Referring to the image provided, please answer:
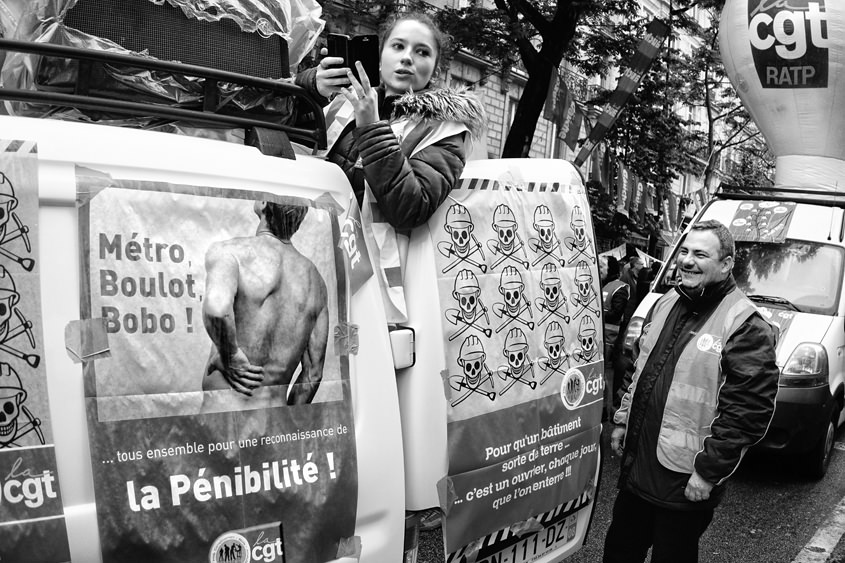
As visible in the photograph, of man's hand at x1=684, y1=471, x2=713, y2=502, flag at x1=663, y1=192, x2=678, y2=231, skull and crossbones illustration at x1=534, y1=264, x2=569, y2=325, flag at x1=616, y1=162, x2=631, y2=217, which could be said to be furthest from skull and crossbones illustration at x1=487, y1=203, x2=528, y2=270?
flag at x1=663, y1=192, x2=678, y2=231

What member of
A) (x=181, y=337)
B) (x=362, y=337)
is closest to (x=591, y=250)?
(x=362, y=337)

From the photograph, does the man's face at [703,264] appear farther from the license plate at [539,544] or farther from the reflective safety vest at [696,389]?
the license plate at [539,544]

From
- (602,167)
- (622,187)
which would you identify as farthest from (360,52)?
(622,187)

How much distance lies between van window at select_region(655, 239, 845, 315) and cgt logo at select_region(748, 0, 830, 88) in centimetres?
456

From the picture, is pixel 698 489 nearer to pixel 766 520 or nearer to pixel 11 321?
pixel 11 321

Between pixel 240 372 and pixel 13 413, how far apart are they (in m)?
0.45

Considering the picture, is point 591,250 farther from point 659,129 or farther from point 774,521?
point 659,129

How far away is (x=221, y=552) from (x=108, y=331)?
52cm

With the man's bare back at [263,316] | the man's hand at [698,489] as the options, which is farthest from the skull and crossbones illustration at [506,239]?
the man's hand at [698,489]

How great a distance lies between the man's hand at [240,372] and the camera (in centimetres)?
177

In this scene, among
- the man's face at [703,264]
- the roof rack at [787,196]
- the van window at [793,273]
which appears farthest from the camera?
the roof rack at [787,196]

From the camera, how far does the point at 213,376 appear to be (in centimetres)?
176

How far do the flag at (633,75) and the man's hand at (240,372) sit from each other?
10799 mm

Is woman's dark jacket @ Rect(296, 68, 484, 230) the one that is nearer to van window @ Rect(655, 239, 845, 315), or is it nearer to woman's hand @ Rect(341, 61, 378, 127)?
woman's hand @ Rect(341, 61, 378, 127)
